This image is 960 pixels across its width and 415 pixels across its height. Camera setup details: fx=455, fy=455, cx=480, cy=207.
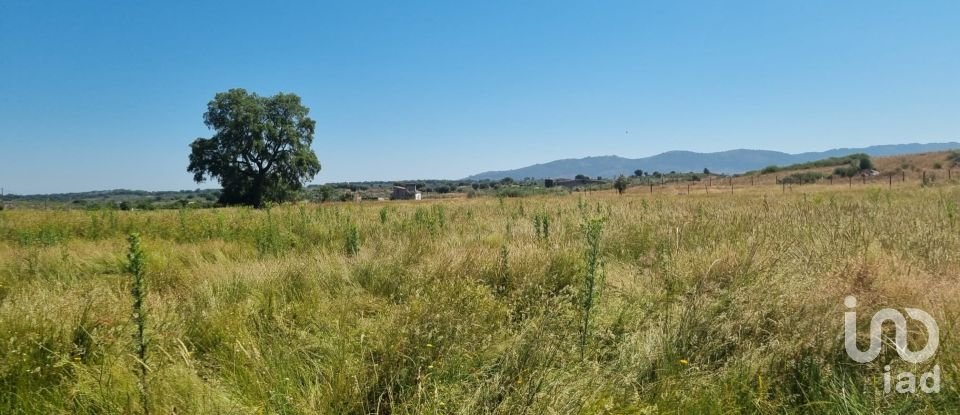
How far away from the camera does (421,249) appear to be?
20.3ft

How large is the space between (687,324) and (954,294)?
209cm

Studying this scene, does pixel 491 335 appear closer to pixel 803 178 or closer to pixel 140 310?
pixel 140 310

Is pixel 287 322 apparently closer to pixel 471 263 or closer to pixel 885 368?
pixel 471 263

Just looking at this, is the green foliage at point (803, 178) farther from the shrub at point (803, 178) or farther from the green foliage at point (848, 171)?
the green foliage at point (848, 171)

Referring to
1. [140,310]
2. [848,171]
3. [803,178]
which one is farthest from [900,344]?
[848,171]

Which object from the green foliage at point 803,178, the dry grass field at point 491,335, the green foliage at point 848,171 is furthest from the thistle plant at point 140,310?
the green foliage at point 848,171

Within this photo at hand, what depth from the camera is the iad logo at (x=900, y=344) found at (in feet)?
8.18

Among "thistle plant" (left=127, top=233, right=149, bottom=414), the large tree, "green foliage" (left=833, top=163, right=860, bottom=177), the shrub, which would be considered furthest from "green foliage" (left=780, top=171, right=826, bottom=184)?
"thistle plant" (left=127, top=233, right=149, bottom=414)

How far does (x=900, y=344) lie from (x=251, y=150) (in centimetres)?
4781

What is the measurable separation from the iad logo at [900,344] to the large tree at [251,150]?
44990mm

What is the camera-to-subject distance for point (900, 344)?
112 inches

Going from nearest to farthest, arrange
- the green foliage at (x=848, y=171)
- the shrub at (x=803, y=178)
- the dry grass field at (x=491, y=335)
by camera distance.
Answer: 1. the dry grass field at (x=491, y=335)
2. the shrub at (x=803, y=178)
3. the green foliage at (x=848, y=171)

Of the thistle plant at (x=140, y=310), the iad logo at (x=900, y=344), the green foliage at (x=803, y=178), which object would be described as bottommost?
the green foliage at (x=803, y=178)

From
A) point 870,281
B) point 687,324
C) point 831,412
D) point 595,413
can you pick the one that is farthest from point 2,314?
point 870,281
